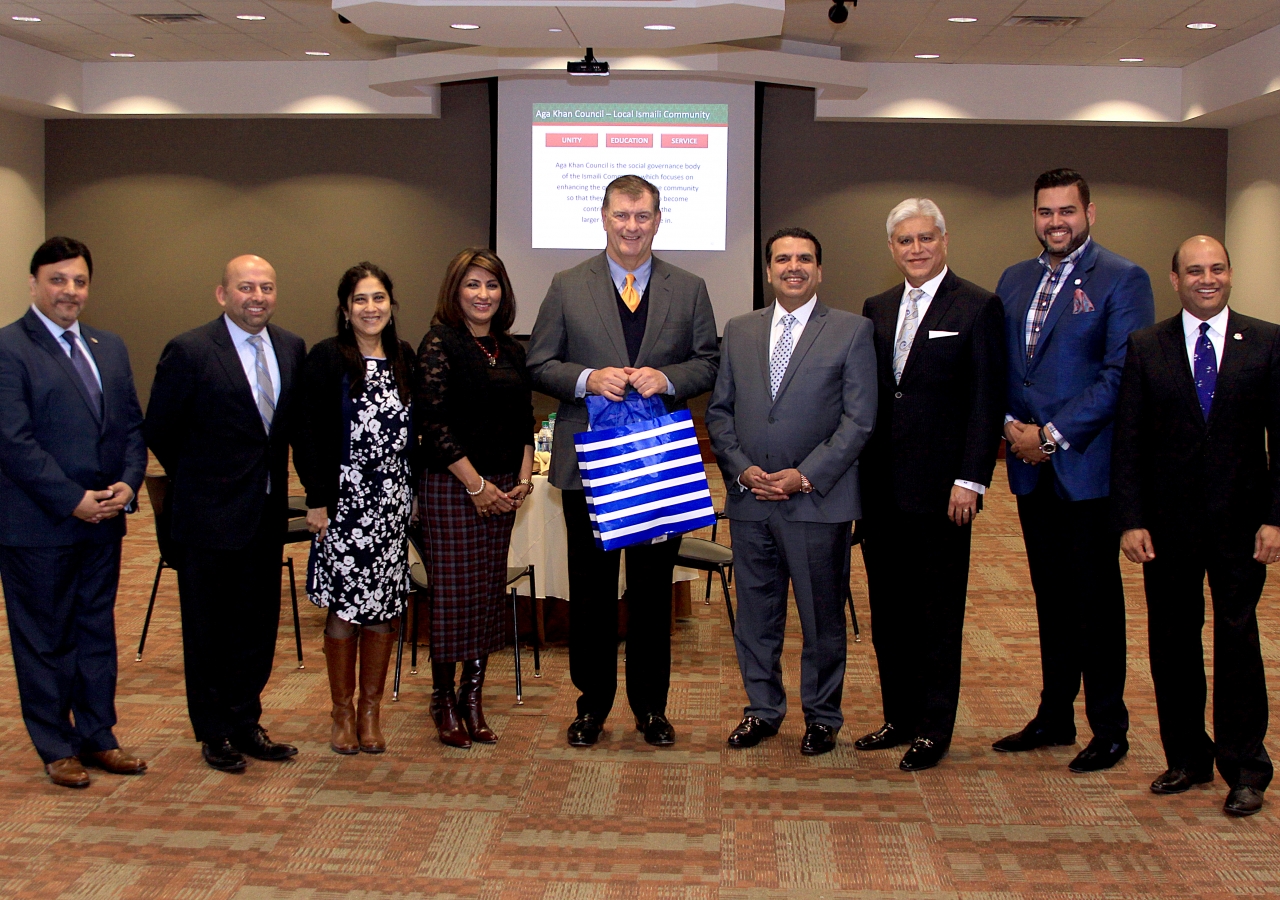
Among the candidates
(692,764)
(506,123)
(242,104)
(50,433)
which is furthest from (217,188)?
(692,764)

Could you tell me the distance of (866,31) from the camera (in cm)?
915

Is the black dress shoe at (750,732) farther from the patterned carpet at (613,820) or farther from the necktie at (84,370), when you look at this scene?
the necktie at (84,370)

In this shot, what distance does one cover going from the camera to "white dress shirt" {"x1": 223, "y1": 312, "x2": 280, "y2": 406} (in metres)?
3.51

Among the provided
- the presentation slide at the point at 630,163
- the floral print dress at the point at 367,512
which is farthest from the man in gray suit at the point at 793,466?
the presentation slide at the point at 630,163

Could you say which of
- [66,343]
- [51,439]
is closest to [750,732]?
[51,439]

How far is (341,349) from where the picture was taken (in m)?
3.53

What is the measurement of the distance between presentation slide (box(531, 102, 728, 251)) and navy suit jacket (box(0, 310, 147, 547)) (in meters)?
7.23

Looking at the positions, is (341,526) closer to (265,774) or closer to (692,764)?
(265,774)

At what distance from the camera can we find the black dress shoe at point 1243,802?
323 centimetres

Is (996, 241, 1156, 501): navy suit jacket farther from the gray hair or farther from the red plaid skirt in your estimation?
the red plaid skirt

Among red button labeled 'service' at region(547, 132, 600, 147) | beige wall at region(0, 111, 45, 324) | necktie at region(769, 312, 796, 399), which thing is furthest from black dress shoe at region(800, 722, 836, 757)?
beige wall at region(0, 111, 45, 324)

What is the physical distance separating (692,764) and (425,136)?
877cm

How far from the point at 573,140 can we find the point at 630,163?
56 cm

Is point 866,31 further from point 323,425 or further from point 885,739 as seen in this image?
point 323,425
